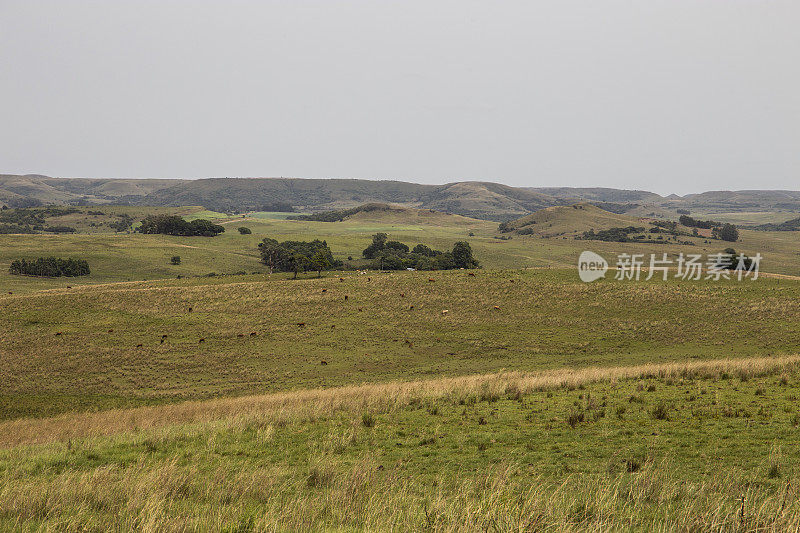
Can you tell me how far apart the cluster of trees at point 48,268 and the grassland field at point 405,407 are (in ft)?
191

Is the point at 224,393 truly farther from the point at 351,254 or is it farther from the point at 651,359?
the point at 351,254

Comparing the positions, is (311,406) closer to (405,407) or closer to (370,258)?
(405,407)

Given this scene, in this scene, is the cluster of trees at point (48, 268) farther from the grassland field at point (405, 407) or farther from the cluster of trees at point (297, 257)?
the grassland field at point (405, 407)

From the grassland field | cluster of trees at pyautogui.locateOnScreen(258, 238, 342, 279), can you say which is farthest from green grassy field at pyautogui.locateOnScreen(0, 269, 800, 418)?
cluster of trees at pyautogui.locateOnScreen(258, 238, 342, 279)

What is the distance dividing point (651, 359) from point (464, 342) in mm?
14889

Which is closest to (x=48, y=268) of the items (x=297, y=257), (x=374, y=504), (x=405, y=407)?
(x=297, y=257)

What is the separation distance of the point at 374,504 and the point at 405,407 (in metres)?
10.4

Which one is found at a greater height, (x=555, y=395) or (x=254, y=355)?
(x=555, y=395)

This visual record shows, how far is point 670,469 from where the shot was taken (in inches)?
412

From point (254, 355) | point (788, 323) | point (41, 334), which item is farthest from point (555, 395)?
point (41, 334)

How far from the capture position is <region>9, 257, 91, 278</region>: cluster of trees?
339 ft

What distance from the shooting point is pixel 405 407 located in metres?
18.4

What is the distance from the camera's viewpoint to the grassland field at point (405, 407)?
25.7 feet

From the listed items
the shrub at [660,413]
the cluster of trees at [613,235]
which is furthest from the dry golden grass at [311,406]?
the cluster of trees at [613,235]
